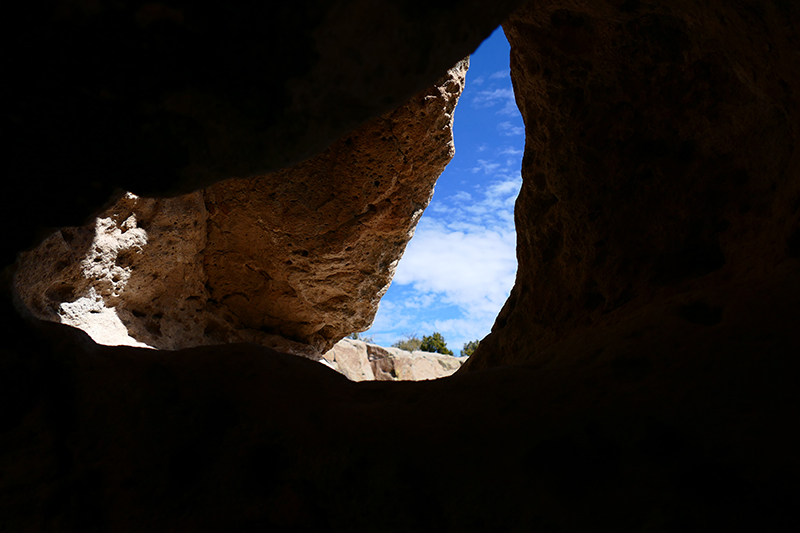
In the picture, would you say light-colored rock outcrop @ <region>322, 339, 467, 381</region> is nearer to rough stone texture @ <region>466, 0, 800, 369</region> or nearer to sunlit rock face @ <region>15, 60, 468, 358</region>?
sunlit rock face @ <region>15, 60, 468, 358</region>

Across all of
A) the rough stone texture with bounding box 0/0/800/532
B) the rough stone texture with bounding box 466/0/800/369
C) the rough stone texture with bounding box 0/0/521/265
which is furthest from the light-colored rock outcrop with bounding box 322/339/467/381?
the rough stone texture with bounding box 0/0/521/265

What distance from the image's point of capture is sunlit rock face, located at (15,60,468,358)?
4250 mm

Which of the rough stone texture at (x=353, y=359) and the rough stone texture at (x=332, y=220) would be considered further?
the rough stone texture at (x=353, y=359)

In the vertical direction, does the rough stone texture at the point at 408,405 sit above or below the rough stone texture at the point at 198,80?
below

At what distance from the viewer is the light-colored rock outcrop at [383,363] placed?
488 inches

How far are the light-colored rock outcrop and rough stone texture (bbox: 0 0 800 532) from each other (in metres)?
10.1

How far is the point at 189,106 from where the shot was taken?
1.33 meters

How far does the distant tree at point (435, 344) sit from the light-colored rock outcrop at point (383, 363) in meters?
5.23

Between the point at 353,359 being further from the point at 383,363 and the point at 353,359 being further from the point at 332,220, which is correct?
the point at 332,220

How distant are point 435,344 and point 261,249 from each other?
1561cm

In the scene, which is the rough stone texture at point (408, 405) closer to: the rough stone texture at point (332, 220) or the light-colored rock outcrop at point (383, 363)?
the rough stone texture at point (332, 220)

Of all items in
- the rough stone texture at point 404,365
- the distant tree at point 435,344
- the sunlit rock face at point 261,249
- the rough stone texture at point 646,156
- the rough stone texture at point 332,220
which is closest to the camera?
the rough stone texture at point 646,156

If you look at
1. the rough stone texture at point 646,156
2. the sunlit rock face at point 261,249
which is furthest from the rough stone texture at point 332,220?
the rough stone texture at point 646,156

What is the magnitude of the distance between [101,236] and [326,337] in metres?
3.20
